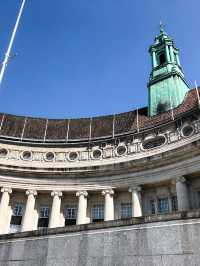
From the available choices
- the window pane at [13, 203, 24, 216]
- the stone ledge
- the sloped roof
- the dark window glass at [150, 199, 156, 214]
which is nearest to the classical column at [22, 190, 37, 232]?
the window pane at [13, 203, 24, 216]

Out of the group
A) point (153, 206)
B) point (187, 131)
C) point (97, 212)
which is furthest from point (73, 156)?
point (187, 131)

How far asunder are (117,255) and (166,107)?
31180 millimetres

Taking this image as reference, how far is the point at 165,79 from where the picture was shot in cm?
4566

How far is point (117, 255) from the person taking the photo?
12602 mm

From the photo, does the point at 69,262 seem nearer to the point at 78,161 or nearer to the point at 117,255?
the point at 117,255

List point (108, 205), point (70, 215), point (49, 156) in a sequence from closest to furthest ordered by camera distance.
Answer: point (108, 205)
point (70, 215)
point (49, 156)

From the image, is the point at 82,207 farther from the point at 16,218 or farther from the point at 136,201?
the point at 16,218

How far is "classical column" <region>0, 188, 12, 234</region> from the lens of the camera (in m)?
32.0

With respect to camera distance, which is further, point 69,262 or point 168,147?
point 168,147

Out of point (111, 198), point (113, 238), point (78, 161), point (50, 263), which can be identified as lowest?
point (50, 263)

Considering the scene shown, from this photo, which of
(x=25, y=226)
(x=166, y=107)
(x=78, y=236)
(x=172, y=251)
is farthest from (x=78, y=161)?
(x=172, y=251)

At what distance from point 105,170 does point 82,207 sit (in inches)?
188

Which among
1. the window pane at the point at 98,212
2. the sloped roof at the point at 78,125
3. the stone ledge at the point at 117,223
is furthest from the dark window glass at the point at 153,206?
the stone ledge at the point at 117,223

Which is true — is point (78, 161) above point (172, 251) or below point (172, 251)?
above
